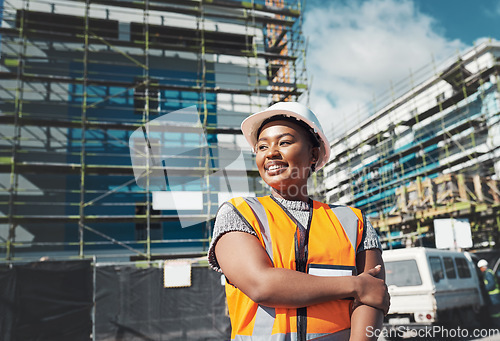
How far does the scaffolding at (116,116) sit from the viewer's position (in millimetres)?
17469

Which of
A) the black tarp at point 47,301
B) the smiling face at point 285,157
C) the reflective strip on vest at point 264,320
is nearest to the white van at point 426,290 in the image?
the black tarp at point 47,301

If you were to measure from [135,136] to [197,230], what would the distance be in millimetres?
4892

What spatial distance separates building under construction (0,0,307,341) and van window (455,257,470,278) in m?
8.61

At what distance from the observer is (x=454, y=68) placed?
20594mm

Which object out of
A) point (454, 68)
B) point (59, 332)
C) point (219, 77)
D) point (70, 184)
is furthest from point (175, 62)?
point (59, 332)

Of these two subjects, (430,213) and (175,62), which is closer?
(430,213)

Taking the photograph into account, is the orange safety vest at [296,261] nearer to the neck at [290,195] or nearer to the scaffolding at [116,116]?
the neck at [290,195]

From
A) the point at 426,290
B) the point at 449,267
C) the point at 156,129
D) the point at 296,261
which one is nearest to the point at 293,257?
the point at 296,261

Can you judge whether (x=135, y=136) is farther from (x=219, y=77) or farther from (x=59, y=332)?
(x=59, y=332)

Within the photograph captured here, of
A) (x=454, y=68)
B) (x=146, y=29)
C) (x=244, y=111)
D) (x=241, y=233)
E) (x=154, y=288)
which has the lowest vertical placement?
(x=154, y=288)

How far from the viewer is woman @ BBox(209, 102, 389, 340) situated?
4.30ft

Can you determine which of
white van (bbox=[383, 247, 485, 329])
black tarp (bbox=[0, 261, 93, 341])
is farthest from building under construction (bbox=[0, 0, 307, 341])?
white van (bbox=[383, 247, 485, 329])

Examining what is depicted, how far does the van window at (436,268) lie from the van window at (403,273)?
14.1 inches

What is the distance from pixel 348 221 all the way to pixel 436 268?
850 centimetres
